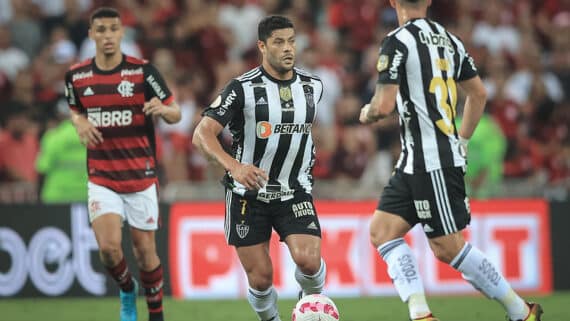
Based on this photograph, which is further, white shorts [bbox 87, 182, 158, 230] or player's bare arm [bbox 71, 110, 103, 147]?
white shorts [bbox 87, 182, 158, 230]

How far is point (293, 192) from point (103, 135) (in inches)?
78.4

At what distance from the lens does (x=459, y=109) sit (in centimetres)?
1503

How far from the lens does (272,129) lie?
8266mm

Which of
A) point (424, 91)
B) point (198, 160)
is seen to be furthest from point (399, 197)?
point (198, 160)

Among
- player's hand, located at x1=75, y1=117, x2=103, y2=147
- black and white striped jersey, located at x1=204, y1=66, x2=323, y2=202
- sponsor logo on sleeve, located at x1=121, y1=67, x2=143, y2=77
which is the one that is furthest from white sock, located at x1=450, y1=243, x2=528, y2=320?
sponsor logo on sleeve, located at x1=121, y1=67, x2=143, y2=77

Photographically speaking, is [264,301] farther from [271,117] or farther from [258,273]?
[271,117]

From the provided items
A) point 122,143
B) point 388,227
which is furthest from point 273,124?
point 122,143

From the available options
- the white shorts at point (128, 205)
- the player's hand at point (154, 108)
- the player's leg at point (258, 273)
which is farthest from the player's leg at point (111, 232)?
the player's leg at point (258, 273)

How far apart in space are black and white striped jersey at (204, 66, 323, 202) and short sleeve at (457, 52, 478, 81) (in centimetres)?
116

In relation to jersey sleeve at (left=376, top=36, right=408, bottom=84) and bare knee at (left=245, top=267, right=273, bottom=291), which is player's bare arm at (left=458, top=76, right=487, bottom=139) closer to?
jersey sleeve at (left=376, top=36, right=408, bottom=84)

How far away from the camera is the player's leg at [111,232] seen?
930cm

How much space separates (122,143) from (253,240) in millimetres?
1787

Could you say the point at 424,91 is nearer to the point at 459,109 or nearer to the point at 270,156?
the point at 270,156

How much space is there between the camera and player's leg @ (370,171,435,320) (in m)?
7.73
